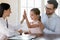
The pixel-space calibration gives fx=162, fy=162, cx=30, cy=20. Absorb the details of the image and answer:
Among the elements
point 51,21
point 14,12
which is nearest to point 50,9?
point 51,21

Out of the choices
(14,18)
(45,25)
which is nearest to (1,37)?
(45,25)

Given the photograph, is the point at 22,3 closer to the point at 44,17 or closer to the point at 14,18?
the point at 14,18

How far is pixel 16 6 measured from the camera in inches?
91.5

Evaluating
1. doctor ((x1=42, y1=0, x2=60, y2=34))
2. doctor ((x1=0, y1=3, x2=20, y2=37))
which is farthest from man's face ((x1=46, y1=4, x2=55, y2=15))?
doctor ((x1=0, y1=3, x2=20, y2=37))

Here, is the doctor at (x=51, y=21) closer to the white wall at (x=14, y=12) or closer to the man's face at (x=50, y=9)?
the man's face at (x=50, y=9)

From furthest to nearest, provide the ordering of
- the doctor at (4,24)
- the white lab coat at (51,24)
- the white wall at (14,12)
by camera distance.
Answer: the white wall at (14,12), the white lab coat at (51,24), the doctor at (4,24)

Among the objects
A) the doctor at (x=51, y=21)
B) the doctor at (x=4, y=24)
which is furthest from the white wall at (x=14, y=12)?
the doctor at (x=4, y=24)

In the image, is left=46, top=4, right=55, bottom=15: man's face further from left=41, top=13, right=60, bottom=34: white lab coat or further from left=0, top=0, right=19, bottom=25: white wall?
left=0, top=0, right=19, bottom=25: white wall

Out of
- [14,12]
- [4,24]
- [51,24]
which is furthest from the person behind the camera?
[14,12]

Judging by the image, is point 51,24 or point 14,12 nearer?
point 51,24

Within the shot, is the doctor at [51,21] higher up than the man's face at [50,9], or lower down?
lower down

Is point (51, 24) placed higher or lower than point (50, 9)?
lower

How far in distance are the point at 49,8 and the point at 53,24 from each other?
19cm

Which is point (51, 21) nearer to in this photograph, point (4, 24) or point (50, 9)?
point (50, 9)
